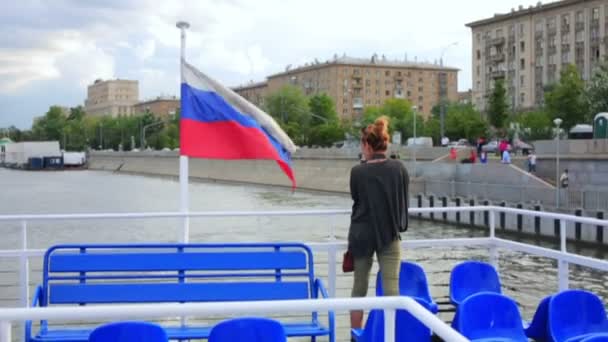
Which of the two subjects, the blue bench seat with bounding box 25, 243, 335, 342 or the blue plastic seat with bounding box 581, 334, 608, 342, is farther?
the blue bench seat with bounding box 25, 243, 335, 342

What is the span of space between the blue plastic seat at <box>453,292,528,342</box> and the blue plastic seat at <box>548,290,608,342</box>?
34 centimetres

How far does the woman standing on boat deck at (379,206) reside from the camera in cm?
650

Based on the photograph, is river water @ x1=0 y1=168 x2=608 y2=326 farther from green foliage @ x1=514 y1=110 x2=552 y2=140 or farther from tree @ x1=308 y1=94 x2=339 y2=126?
tree @ x1=308 y1=94 x2=339 y2=126

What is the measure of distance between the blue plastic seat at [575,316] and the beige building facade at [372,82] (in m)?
165

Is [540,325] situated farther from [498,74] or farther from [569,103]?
[498,74]

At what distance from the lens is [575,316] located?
570 centimetres

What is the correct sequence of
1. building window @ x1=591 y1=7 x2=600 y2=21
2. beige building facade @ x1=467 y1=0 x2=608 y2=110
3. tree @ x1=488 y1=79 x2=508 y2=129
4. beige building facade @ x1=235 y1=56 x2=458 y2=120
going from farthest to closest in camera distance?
beige building facade @ x1=235 y1=56 x2=458 y2=120, beige building facade @ x1=467 y1=0 x2=608 y2=110, building window @ x1=591 y1=7 x2=600 y2=21, tree @ x1=488 y1=79 x2=508 y2=129

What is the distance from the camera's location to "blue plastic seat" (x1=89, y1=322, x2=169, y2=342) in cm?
404

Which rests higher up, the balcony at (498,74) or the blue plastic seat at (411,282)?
the balcony at (498,74)

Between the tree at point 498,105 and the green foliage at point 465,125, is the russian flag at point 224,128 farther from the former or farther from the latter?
the green foliage at point 465,125

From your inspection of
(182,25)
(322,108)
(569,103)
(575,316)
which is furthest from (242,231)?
(322,108)

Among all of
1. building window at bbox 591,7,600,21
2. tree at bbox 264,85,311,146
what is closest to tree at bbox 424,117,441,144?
building window at bbox 591,7,600,21

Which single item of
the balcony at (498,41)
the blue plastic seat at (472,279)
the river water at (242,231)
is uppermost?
the balcony at (498,41)

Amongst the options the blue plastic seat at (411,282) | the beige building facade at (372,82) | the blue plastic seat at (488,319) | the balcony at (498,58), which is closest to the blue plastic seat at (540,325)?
the blue plastic seat at (488,319)
